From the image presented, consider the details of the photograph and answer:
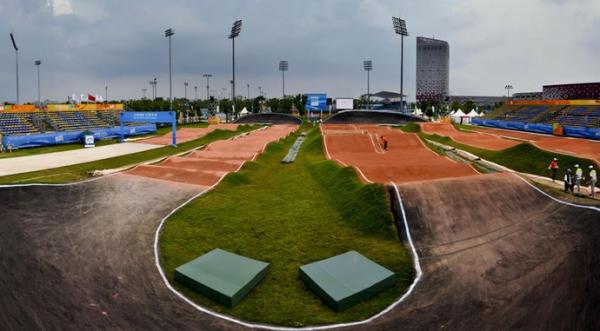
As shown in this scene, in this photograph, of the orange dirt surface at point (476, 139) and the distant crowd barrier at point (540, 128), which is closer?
A: the orange dirt surface at point (476, 139)

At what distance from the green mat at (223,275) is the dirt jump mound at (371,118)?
78373 mm

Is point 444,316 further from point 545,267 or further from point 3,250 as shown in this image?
point 3,250

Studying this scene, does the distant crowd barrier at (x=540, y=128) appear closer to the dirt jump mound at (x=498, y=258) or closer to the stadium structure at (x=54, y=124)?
the dirt jump mound at (x=498, y=258)

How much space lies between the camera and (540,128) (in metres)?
63.9

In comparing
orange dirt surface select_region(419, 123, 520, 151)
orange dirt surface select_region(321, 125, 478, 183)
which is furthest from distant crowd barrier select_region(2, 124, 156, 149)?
orange dirt surface select_region(419, 123, 520, 151)

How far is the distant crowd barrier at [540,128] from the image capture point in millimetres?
50594

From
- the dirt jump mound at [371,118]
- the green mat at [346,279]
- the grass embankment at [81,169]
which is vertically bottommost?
the green mat at [346,279]

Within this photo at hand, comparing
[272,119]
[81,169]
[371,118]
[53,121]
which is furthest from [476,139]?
[53,121]

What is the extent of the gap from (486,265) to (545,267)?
1.92m

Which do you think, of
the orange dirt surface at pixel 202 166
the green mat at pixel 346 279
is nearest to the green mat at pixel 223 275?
the green mat at pixel 346 279

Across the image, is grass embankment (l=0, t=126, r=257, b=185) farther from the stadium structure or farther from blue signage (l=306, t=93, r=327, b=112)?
blue signage (l=306, t=93, r=327, b=112)

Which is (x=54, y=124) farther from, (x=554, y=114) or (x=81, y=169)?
(x=554, y=114)

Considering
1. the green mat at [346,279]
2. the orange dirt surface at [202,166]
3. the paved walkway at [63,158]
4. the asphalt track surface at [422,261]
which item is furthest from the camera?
the paved walkway at [63,158]

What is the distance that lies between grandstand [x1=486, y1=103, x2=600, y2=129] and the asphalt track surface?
4766cm
